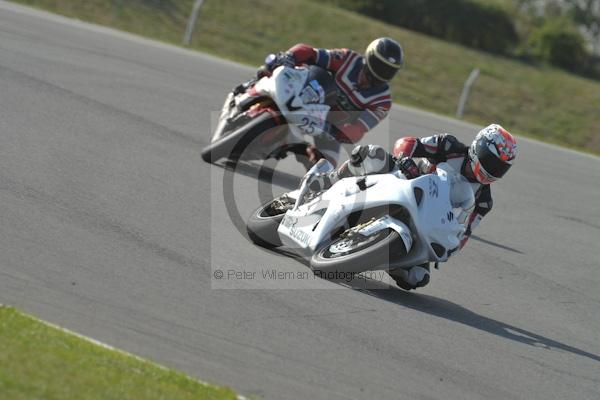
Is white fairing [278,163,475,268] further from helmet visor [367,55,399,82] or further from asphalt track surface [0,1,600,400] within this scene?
helmet visor [367,55,399,82]

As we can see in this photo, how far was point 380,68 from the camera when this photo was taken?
11.9m

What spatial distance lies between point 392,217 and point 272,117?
3.54 meters

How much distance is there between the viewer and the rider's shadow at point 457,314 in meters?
8.27

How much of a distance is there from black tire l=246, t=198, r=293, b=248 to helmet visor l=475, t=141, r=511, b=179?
66.8 inches

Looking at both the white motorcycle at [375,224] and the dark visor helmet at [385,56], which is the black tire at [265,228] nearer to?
the white motorcycle at [375,224]

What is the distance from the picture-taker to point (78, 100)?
13.0 m

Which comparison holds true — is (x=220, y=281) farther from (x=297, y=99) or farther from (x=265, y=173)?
(x=265, y=173)

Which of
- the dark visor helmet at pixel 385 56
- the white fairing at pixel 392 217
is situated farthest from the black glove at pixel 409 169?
the dark visor helmet at pixel 385 56

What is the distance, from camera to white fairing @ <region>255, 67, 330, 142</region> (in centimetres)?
1144

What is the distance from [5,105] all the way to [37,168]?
2561mm

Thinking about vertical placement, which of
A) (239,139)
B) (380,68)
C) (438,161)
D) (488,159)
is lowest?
(239,139)

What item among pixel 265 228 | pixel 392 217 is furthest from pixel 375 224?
pixel 265 228

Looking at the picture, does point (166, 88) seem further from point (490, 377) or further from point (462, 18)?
point (462, 18)

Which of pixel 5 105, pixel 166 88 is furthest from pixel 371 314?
pixel 166 88
